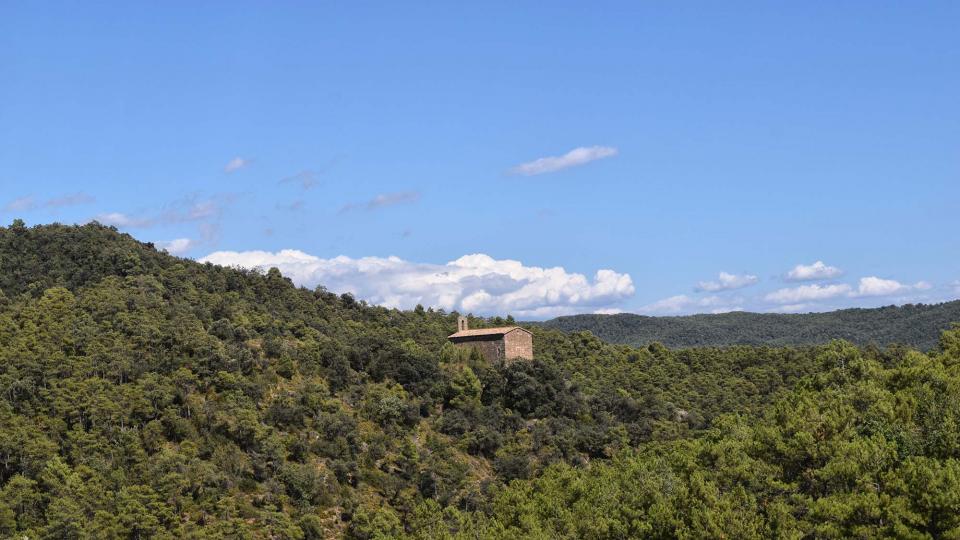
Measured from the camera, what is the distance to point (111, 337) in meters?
71.9

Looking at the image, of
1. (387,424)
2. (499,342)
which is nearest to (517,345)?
(499,342)

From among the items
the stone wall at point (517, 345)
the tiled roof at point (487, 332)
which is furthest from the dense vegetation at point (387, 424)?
the tiled roof at point (487, 332)

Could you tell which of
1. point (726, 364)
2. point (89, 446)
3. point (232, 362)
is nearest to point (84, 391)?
point (89, 446)

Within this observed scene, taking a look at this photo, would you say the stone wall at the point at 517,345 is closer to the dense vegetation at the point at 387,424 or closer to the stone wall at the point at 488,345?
the stone wall at the point at 488,345

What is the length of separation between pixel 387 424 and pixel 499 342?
1661cm

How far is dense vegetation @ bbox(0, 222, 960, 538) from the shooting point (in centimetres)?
3841

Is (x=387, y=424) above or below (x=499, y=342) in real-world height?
below

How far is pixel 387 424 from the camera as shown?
246 ft

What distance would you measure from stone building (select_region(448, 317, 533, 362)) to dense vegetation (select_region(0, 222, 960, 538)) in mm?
1596

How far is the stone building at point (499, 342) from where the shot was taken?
289 ft

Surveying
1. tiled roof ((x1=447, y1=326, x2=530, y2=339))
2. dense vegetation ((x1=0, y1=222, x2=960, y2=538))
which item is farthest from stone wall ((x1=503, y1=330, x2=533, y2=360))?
dense vegetation ((x1=0, y1=222, x2=960, y2=538))

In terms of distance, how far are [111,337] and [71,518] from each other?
21919 mm

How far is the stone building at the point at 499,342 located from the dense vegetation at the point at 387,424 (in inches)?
62.8

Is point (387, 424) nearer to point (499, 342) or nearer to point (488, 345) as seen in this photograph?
point (499, 342)
